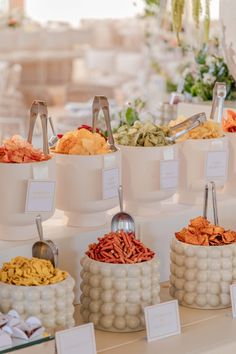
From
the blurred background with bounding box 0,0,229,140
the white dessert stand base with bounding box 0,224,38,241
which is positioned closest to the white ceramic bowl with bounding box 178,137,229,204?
the white dessert stand base with bounding box 0,224,38,241

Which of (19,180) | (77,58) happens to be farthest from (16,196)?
(77,58)

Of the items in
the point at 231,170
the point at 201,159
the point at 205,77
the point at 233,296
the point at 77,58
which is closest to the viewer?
the point at 233,296

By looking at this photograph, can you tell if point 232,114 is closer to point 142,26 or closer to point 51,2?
point 142,26

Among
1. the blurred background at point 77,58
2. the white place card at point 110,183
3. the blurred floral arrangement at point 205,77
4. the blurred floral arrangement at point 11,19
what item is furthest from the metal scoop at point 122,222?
the blurred floral arrangement at point 11,19

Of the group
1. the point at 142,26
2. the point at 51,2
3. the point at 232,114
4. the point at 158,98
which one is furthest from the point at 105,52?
the point at 232,114

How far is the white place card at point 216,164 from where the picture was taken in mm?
2076

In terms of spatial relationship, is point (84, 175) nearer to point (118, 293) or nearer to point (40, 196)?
point (40, 196)

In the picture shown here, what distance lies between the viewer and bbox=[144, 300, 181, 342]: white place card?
1.61 meters

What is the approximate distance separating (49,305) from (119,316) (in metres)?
0.20

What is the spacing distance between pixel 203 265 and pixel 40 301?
17.2 inches

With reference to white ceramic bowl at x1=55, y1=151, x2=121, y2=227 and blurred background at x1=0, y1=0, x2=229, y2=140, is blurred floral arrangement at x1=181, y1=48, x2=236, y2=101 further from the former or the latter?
blurred background at x1=0, y1=0, x2=229, y2=140

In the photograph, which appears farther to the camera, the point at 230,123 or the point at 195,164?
the point at 230,123

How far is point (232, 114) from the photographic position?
7.50ft

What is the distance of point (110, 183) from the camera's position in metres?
1.84
